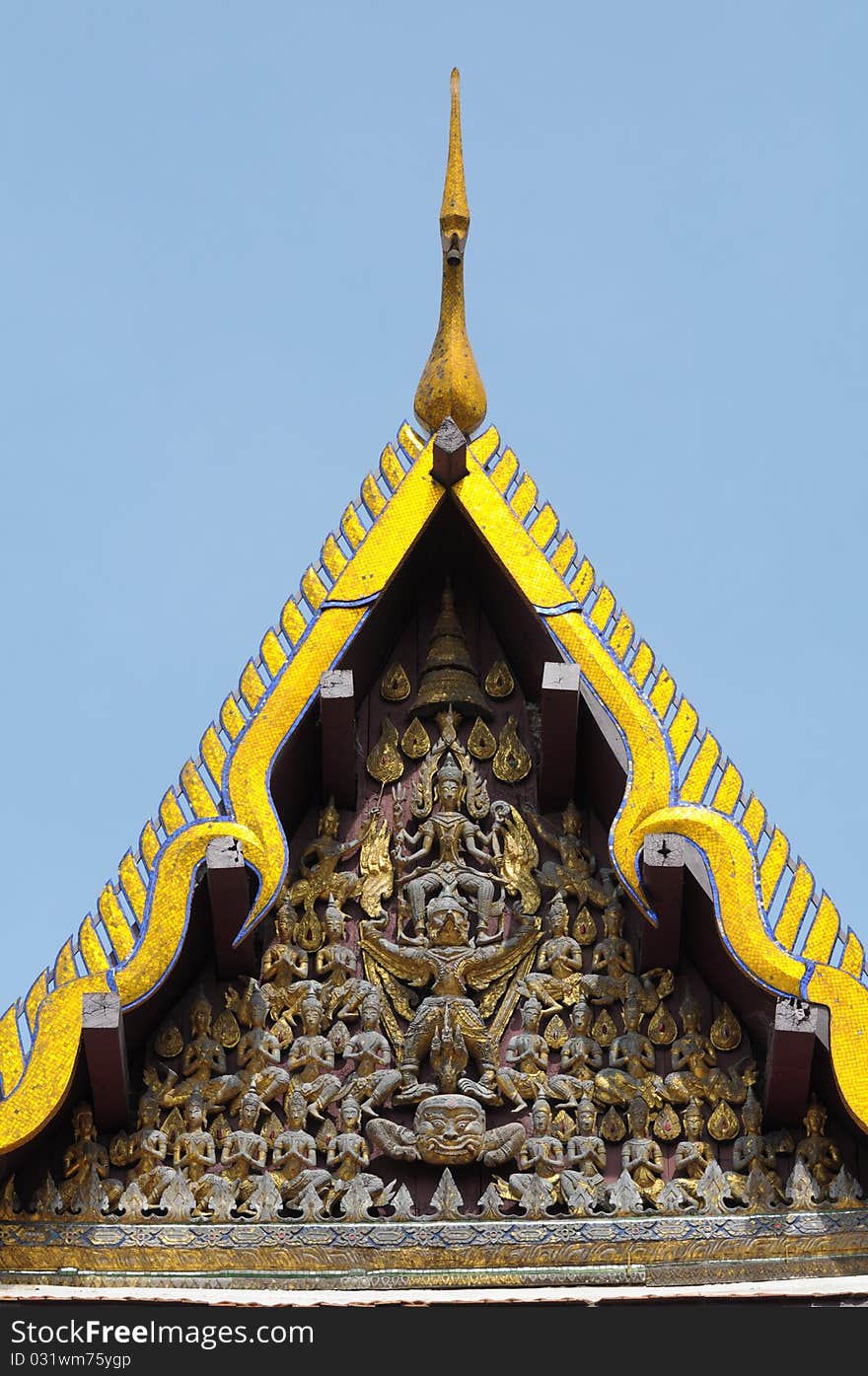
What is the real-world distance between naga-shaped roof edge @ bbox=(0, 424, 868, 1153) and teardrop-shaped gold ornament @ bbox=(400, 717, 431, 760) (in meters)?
0.49

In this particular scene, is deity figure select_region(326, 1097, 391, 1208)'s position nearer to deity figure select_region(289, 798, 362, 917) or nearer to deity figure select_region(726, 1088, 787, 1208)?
deity figure select_region(289, 798, 362, 917)

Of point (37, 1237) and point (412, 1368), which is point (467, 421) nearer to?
point (37, 1237)

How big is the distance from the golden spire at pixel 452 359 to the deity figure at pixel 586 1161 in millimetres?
3109

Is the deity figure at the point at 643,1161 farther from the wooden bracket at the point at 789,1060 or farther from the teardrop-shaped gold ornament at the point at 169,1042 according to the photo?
the teardrop-shaped gold ornament at the point at 169,1042

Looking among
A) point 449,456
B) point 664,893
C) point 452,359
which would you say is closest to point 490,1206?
point 664,893

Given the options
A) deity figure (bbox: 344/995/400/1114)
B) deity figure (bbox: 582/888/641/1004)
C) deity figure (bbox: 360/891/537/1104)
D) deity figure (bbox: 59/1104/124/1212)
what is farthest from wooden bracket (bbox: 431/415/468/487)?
deity figure (bbox: 59/1104/124/1212)

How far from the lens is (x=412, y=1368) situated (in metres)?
8.38

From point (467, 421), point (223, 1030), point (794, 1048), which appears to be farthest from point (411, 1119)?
point (467, 421)

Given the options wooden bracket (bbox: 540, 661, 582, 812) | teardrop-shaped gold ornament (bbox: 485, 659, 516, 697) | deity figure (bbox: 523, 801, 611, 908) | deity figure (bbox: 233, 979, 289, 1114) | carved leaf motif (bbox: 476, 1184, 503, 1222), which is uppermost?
teardrop-shaped gold ornament (bbox: 485, 659, 516, 697)

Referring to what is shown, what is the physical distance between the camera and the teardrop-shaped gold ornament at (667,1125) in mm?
10125

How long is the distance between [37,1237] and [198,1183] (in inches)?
23.4

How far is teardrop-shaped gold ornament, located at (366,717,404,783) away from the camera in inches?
441

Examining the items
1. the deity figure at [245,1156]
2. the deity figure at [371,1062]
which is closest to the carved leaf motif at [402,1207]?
the deity figure at [371,1062]

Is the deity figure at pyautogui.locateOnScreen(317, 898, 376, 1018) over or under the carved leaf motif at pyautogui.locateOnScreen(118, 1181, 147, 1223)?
over
